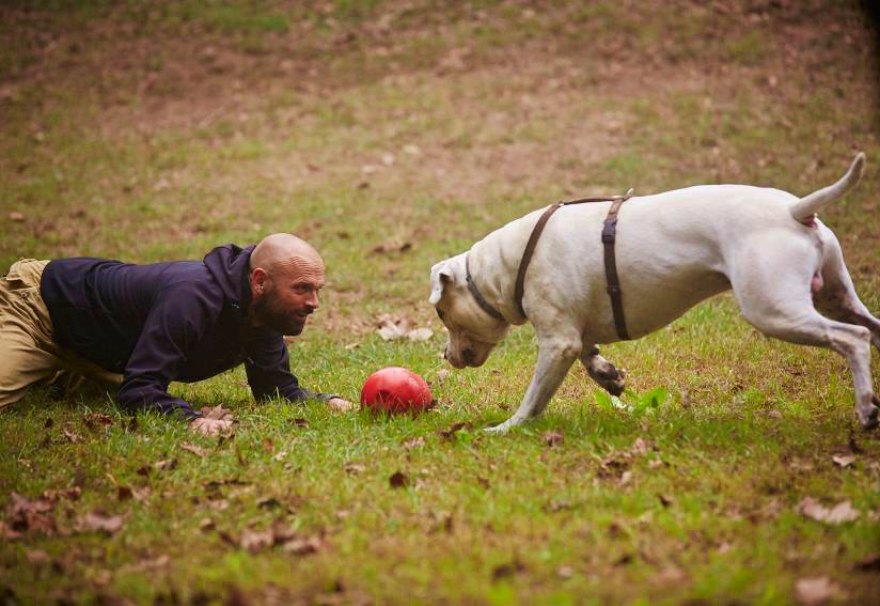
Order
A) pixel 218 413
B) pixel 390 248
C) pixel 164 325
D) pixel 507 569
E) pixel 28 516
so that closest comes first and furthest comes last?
pixel 507 569
pixel 28 516
pixel 164 325
pixel 218 413
pixel 390 248

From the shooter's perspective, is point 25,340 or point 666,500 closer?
point 666,500

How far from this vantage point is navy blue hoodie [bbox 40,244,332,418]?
19.0 ft

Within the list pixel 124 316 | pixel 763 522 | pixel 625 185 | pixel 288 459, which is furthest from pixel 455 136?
pixel 763 522

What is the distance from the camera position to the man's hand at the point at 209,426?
5633 millimetres

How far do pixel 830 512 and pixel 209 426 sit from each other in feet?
11.8

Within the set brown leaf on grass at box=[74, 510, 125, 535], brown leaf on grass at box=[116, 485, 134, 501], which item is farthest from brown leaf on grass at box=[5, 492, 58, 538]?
brown leaf on grass at box=[116, 485, 134, 501]

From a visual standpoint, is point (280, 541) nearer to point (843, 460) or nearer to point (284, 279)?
point (284, 279)

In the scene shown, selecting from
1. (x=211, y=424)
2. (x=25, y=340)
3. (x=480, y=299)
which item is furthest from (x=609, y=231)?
(x=25, y=340)

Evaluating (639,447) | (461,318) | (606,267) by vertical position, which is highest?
(606,267)

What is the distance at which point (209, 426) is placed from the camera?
5691mm

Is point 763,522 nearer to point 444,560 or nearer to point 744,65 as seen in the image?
point 444,560

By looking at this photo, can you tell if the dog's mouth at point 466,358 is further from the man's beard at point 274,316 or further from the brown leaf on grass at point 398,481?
the brown leaf on grass at point 398,481

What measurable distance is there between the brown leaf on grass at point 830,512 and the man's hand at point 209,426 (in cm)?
338

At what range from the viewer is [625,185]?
12648 mm
